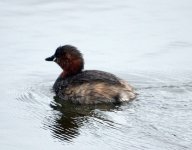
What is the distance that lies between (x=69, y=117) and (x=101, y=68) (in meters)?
3.17

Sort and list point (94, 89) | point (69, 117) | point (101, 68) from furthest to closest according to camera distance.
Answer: point (101, 68) < point (94, 89) < point (69, 117)

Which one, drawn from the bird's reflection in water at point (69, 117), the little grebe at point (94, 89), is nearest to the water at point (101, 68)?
the bird's reflection in water at point (69, 117)

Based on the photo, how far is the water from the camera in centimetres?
1063

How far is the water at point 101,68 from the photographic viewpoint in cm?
1063

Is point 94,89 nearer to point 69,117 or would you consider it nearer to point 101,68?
point 69,117

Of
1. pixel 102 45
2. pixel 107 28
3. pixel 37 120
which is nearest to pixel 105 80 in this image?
pixel 37 120

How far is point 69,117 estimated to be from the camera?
11.9 meters

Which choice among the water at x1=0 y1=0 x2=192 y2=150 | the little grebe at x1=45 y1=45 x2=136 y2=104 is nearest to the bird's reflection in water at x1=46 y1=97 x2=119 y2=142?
the water at x1=0 y1=0 x2=192 y2=150

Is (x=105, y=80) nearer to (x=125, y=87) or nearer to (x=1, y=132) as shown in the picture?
(x=125, y=87)

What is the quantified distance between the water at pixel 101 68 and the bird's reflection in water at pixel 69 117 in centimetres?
2

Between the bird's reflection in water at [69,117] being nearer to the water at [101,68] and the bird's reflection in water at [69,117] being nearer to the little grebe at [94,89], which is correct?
the water at [101,68]

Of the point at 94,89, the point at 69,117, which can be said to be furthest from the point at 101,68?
the point at 69,117

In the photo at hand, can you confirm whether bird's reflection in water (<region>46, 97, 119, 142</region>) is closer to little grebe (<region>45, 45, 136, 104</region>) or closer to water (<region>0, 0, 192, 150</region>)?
water (<region>0, 0, 192, 150</region>)

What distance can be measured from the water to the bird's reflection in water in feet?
0.05
